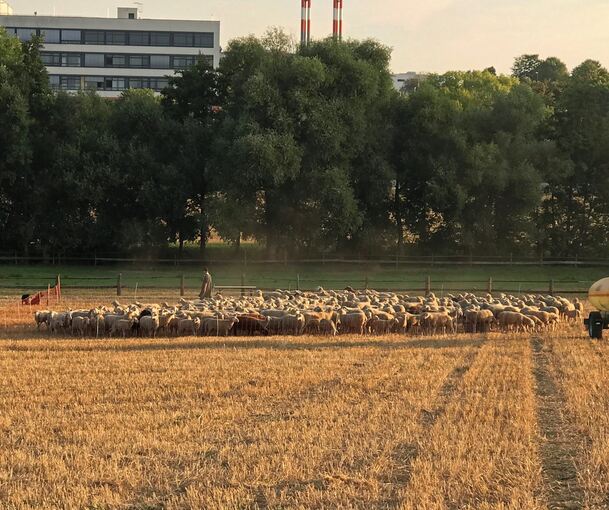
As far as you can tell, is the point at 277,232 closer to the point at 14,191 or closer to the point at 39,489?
the point at 14,191

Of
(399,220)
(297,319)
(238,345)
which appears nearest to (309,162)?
(399,220)

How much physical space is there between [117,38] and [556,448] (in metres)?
91.7

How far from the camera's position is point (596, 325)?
76.0ft

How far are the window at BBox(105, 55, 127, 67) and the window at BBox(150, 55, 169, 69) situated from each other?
9.67ft

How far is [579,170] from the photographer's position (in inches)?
2212

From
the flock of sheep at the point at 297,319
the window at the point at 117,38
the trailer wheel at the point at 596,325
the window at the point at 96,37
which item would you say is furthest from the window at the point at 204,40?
the trailer wheel at the point at 596,325

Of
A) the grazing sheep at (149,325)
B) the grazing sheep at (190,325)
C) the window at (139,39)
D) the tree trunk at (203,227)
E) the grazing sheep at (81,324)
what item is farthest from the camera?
the window at (139,39)

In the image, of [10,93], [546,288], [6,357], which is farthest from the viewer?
[10,93]

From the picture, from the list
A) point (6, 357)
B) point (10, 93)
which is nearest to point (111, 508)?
point (6, 357)

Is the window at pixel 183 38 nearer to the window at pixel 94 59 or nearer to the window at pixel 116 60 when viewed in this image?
the window at pixel 116 60

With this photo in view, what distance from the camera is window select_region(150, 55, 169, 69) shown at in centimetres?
9625

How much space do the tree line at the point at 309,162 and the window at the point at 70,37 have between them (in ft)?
131

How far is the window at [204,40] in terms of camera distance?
315 ft

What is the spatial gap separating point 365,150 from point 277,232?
750cm
